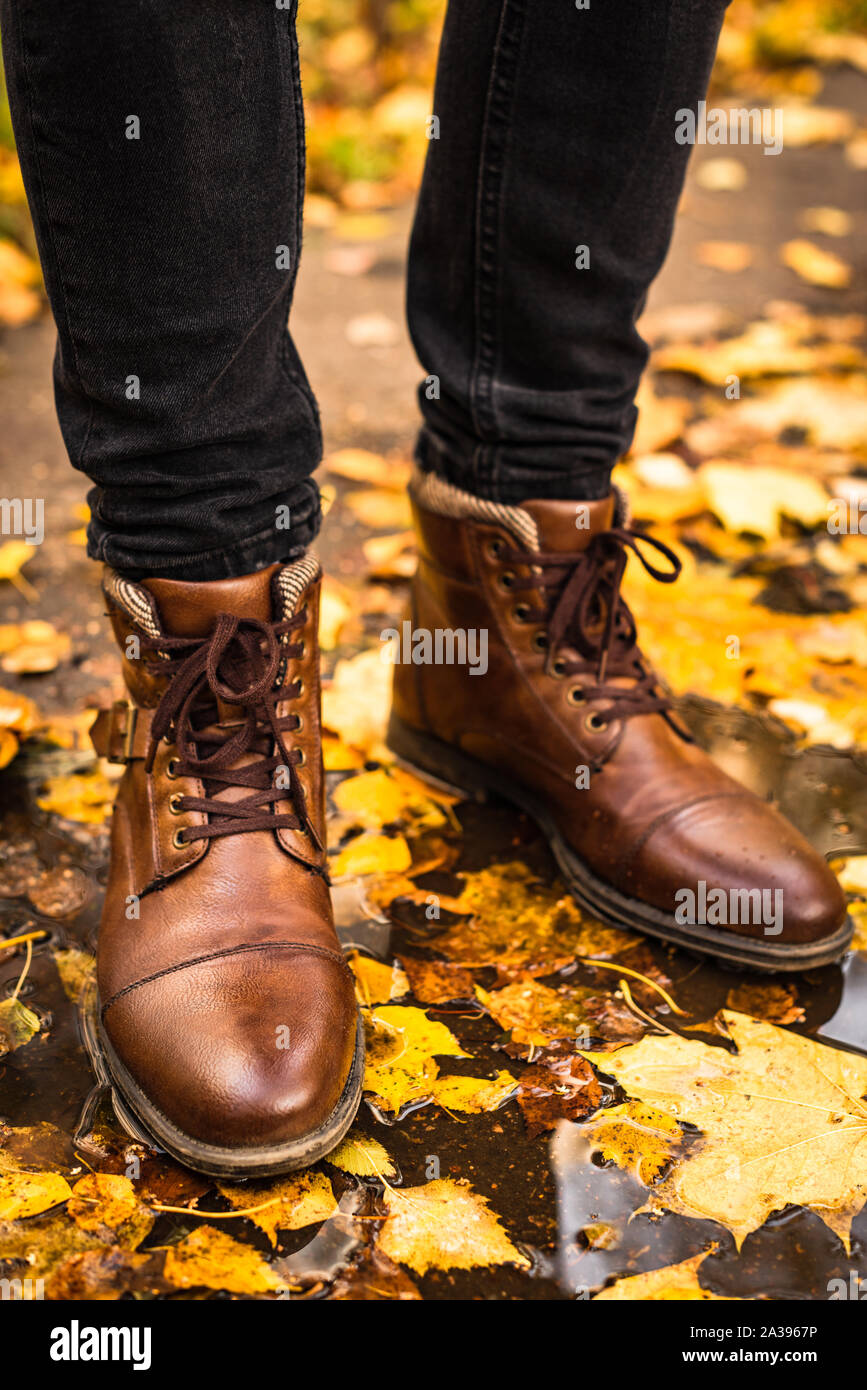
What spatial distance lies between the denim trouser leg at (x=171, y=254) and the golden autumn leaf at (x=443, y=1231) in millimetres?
608

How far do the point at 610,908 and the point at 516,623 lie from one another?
349mm

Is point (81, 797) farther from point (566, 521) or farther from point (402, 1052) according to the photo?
point (566, 521)

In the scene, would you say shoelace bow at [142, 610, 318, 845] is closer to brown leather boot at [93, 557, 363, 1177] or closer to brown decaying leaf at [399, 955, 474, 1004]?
brown leather boot at [93, 557, 363, 1177]

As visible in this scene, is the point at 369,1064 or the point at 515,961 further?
the point at 515,961

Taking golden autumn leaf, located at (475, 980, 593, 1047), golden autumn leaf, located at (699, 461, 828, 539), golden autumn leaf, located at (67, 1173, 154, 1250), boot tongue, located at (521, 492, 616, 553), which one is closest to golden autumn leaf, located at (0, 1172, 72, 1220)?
golden autumn leaf, located at (67, 1173, 154, 1250)

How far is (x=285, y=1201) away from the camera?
934 millimetres

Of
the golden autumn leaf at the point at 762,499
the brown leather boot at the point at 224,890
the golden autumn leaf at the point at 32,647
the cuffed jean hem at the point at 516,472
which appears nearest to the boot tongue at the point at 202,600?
the brown leather boot at the point at 224,890

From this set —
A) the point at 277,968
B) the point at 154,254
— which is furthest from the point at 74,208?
the point at 277,968

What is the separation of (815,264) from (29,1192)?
296cm

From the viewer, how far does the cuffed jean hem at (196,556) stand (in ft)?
3.47

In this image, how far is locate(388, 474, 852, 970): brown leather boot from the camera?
46.6 inches

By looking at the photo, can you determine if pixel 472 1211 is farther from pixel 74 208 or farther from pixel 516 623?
pixel 74 208

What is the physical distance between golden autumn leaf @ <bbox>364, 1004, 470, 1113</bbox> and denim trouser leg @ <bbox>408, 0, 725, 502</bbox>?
590 mm

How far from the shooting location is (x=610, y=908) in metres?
1.26
